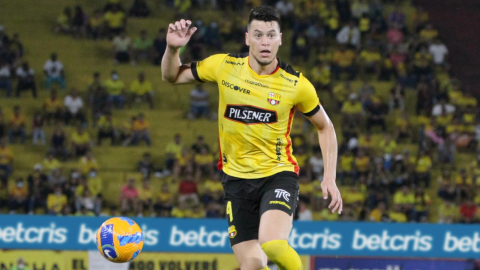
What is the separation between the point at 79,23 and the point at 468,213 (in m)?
13.1

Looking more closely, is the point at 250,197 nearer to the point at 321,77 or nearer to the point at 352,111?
the point at 352,111

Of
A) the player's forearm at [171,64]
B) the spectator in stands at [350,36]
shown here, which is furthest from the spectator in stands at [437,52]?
the player's forearm at [171,64]

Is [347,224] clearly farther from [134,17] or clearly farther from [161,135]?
[134,17]

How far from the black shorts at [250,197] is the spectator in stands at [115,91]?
15437 mm

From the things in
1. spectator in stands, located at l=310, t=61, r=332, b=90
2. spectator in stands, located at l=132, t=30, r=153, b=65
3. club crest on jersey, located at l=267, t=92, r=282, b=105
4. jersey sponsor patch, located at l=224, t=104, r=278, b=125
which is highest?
spectator in stands, located at l=132, t=30, r=153, b=65

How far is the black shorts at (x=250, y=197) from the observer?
6828 millimetres

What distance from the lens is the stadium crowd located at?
18.8 meters

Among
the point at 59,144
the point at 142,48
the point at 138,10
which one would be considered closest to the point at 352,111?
the point at 142,48

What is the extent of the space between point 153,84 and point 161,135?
2.07 meters

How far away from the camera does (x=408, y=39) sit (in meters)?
24.5

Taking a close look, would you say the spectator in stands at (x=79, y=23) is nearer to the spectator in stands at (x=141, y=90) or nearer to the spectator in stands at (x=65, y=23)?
the spectator in stands at (x=65, y=23)

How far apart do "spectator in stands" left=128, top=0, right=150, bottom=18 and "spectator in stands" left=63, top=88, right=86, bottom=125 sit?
14.3 ft

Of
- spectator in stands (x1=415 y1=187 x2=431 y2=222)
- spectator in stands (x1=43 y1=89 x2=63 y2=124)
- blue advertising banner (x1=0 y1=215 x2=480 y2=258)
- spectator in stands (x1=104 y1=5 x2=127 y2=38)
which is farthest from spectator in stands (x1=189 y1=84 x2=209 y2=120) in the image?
blue advertising banner (x1=0 y1=215 x2=480 y2=258)

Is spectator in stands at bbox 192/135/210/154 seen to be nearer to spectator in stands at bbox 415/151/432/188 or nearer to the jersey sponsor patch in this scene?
spectator in stands at bbox 415/151/432/188
